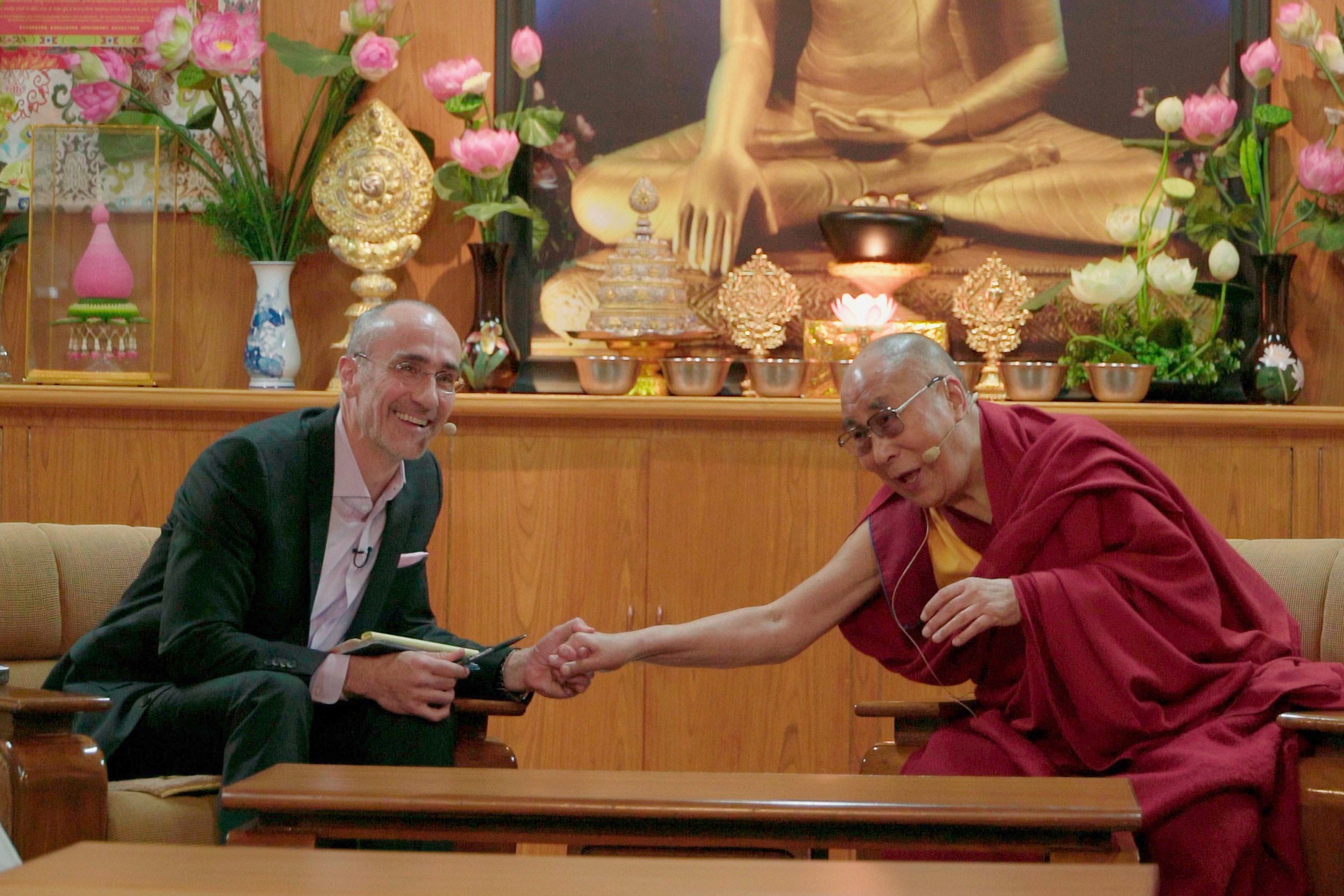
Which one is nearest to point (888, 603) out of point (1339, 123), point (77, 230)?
point (1339, 123)

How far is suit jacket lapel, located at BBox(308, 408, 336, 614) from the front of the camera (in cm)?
270

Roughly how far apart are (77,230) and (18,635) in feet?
4.84

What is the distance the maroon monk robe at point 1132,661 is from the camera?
2.30 m

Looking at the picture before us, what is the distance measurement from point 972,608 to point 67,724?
4.83 ft

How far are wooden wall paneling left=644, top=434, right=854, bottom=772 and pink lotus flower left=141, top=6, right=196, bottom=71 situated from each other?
167cm

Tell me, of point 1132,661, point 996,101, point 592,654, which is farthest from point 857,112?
point 1132,661

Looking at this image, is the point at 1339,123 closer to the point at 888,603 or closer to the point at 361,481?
the point at 888,603

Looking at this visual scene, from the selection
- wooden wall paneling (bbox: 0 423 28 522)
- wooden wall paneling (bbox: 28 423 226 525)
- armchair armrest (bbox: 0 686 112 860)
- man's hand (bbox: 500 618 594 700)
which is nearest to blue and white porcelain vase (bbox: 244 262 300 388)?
wooden wall paneling (bbox: 28 423 226 525)

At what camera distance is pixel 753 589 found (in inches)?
142

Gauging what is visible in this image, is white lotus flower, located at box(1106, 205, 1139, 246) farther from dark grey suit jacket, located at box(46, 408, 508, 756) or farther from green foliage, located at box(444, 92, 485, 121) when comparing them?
dark grey suit jacket, located at box(46, 408, 508, 756)

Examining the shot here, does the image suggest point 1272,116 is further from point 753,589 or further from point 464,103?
point 464,103

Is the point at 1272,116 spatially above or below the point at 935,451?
above

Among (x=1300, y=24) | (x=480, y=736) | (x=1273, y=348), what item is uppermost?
(x=1300, y=24)

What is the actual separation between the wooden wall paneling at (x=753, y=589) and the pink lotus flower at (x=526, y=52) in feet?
3.77
